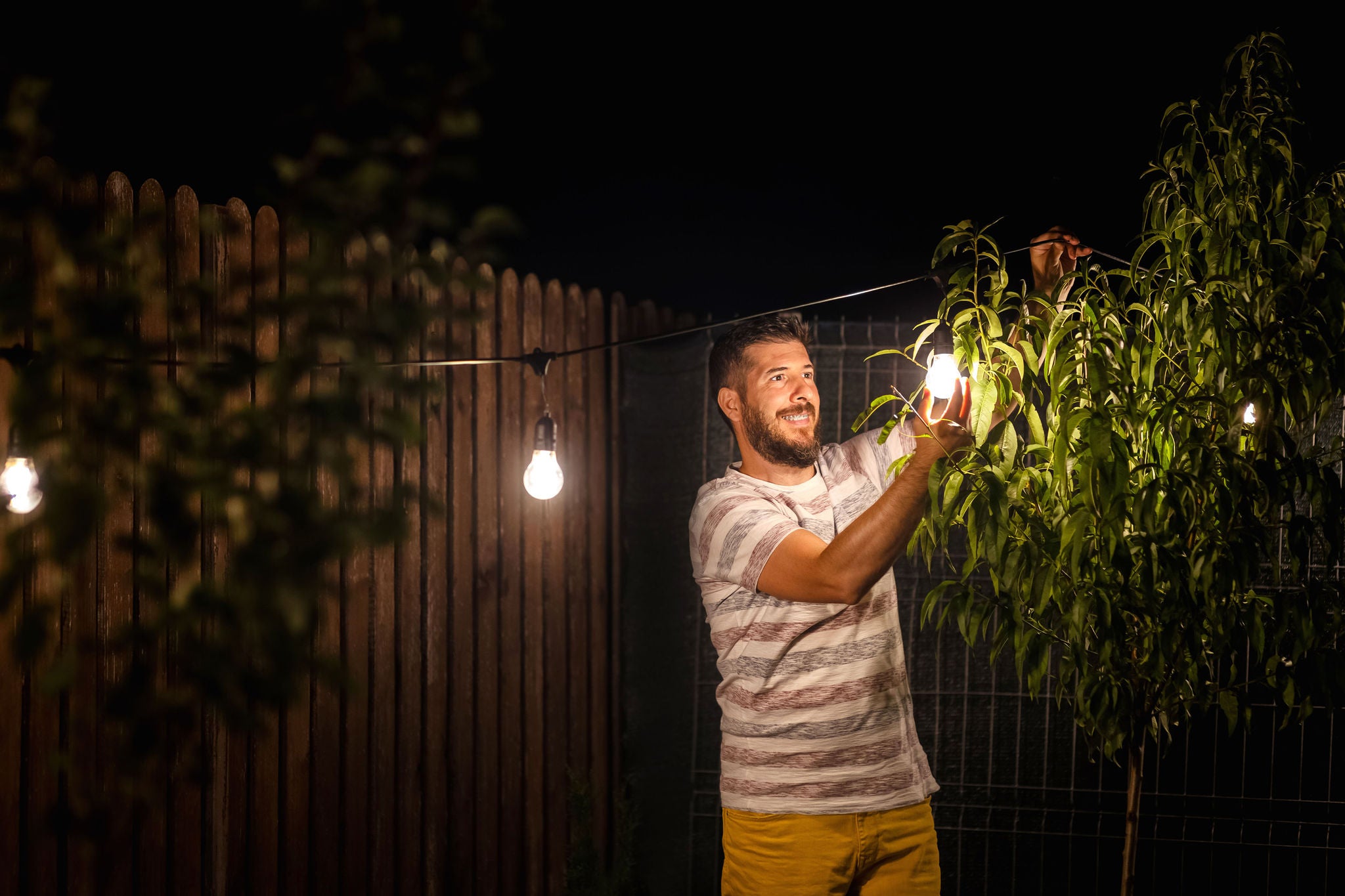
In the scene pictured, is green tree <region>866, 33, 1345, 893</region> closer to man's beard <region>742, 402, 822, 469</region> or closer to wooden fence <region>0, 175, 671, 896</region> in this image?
man's beard <region>742, 402, 822, 469</region>

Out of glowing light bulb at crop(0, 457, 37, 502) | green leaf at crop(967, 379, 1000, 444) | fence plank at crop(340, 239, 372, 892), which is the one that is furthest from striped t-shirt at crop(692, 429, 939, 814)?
glowing light bulb at crop(0, 457, 37, 502)

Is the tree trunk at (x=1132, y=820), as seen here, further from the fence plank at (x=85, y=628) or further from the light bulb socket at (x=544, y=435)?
the fence plank at (x=85, y=628)

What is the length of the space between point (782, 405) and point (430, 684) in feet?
5.20

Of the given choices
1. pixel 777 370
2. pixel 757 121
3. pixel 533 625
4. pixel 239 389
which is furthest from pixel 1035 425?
pixel 757 121

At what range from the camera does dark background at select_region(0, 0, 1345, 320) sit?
15.2 ft

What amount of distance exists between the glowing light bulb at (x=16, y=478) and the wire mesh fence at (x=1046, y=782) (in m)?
2.58

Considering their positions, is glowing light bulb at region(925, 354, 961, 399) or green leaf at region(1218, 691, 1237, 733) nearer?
glowing light bulb at region(925, 354, 961, 399)

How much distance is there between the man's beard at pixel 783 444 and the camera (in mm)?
3746

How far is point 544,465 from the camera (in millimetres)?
3656

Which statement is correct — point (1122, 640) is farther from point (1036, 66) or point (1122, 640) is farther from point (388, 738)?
point (1036, 66)

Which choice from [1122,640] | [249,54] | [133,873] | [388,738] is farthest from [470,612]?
[249,54]

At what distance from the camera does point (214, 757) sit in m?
3.15

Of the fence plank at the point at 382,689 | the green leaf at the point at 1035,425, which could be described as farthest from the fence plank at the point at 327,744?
the green leaf at the point at 1035,425

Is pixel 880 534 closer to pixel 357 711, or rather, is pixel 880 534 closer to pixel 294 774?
pixel 357 711
